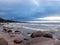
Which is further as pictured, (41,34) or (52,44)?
(41,34)

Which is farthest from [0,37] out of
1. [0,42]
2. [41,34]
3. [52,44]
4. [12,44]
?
[41,34]

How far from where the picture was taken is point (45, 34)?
35.6 feet

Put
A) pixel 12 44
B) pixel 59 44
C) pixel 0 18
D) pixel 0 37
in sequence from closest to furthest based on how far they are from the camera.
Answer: pixel 59 44 < pixel 0 37 < pixel 12 44 < pixel 0 18

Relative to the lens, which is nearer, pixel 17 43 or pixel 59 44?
pixel 59 44

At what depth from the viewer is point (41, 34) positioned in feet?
35.7

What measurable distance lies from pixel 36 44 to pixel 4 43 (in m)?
1.36

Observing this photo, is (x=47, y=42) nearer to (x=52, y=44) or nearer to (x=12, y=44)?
(x=52, y=44)

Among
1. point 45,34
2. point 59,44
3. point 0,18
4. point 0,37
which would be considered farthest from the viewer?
point 0,18

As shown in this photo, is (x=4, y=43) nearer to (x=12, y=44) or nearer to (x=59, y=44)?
(x=12, y=44)

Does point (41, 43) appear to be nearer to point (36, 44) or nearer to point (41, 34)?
point (36, 44)

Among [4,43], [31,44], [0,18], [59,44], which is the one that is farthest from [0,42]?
[0,18]

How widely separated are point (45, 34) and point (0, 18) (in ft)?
272

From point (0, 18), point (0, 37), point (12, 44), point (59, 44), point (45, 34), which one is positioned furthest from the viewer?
point (0, 18)

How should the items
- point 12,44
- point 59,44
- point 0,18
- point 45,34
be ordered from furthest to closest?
point 0,18 < point 45,34 < point 12,44 < point 59,44
